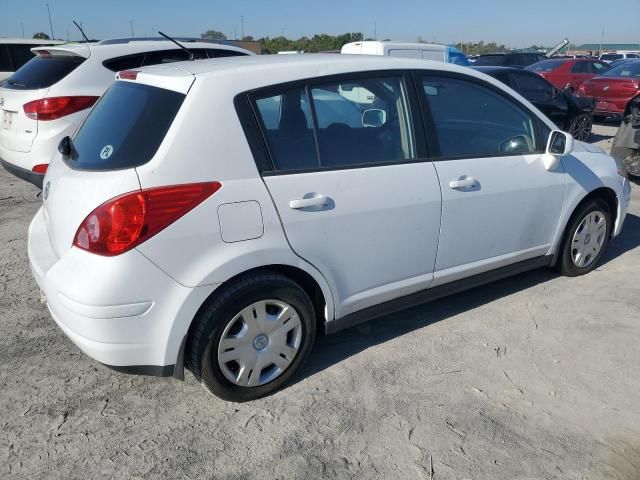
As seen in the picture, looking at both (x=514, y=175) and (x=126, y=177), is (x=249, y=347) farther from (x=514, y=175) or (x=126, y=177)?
(x=514, y=175)

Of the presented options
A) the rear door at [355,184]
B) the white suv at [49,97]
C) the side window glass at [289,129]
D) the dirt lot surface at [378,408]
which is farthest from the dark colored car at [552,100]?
the side window glass at [289,129]

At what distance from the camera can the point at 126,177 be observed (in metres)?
2.50

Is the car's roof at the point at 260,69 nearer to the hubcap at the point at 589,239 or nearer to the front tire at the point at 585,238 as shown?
the front tire at the point at 585,238

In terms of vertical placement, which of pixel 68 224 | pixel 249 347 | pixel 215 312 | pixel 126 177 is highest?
pixel 126 177

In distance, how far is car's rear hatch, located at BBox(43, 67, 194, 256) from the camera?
2553 millimetres

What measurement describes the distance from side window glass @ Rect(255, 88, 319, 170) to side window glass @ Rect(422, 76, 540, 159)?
0.87 metres

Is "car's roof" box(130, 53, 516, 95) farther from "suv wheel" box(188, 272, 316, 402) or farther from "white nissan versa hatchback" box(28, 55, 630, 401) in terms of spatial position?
"suv wheel" box(188, 272, 316, 402)

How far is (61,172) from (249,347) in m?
1.35

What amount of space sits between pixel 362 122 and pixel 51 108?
3.44m

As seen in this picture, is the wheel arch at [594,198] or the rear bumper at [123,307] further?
the wheel arch at [594,198]

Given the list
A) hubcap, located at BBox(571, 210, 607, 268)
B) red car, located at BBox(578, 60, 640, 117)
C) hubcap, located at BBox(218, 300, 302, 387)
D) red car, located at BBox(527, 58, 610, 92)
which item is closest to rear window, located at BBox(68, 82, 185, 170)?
hubcap, located at BBox(218, 300, 302, 387)

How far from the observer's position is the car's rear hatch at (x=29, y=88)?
528cm

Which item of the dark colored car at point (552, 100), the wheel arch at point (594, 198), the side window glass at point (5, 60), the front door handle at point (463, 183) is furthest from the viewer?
the side window glass at point (5, 60)

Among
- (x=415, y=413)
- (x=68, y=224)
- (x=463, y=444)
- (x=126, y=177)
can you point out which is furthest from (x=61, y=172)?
(x=463, y=444)
